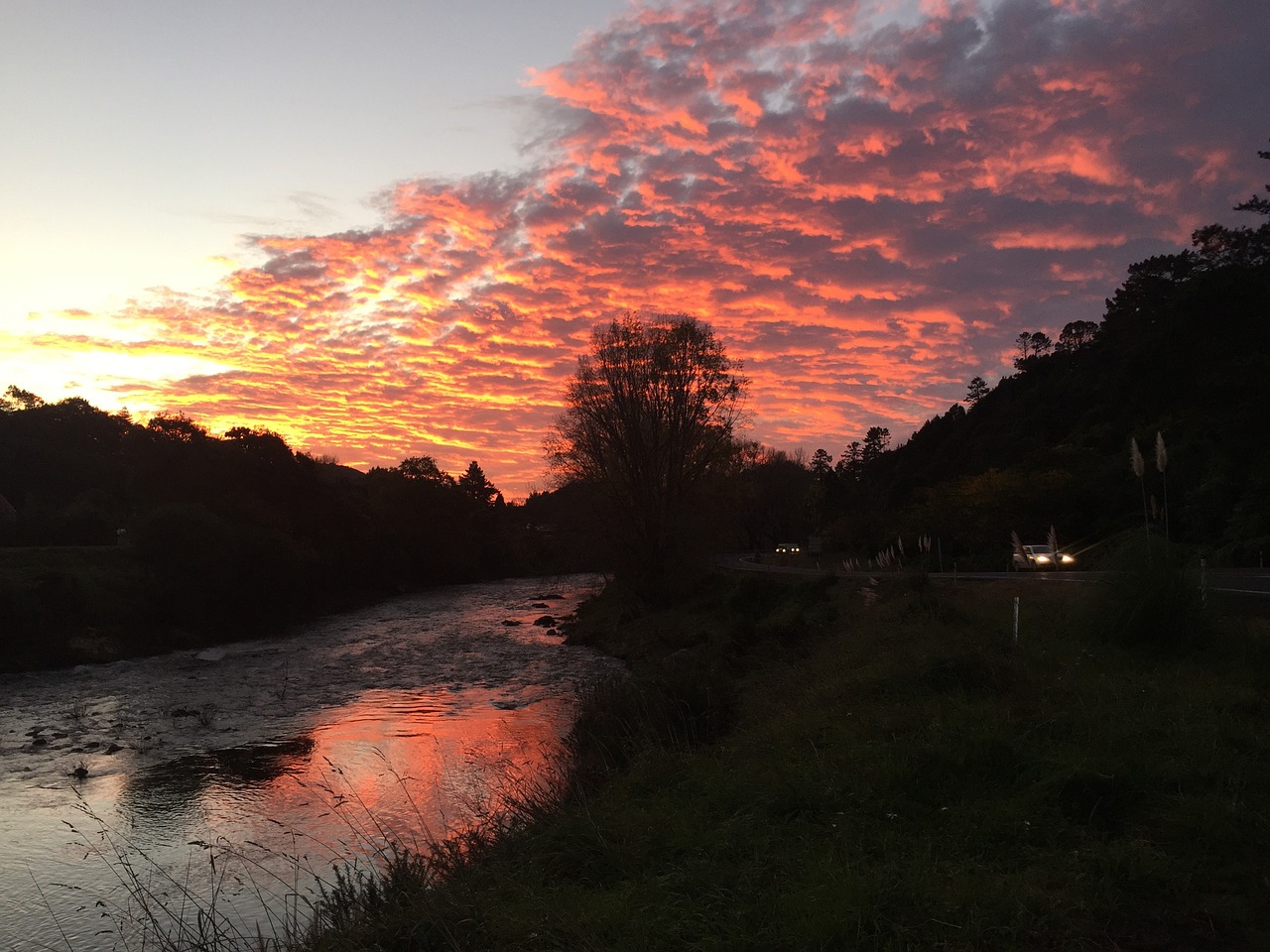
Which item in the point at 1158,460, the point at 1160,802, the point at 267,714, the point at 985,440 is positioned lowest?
the point at 267,714

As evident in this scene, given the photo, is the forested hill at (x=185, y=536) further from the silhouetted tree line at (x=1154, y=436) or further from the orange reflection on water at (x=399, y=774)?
the silhouetted tree line at (x=1154, y=436)

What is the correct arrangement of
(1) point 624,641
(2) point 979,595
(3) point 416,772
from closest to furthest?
(3) point 416,772 < (2) point 979,595 < (1) point 624,641

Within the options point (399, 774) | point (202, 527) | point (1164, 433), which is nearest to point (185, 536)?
point (202, 527)

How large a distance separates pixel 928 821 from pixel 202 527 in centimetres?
4745

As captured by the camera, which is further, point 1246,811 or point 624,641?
point 624,641

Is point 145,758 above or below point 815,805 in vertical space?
below

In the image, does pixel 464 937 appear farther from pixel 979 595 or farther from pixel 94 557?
pixel 94 557

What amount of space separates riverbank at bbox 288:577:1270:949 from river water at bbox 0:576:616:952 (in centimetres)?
247

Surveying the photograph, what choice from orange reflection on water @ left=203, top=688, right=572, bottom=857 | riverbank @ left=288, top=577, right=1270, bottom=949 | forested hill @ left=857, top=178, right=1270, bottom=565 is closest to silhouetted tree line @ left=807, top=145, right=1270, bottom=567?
forested hill @ left=857, top=178, right=1270, bottom=565

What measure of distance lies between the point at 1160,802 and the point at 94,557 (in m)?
49.9

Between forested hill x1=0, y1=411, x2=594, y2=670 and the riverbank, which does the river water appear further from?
forested hill x1=0, y1=411, x2=594, y2=670

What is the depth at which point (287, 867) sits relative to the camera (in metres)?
12.0

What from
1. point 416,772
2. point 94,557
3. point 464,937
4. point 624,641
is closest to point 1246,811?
point 464,937

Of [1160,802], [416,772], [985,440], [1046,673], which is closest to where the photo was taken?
[1160,802]
